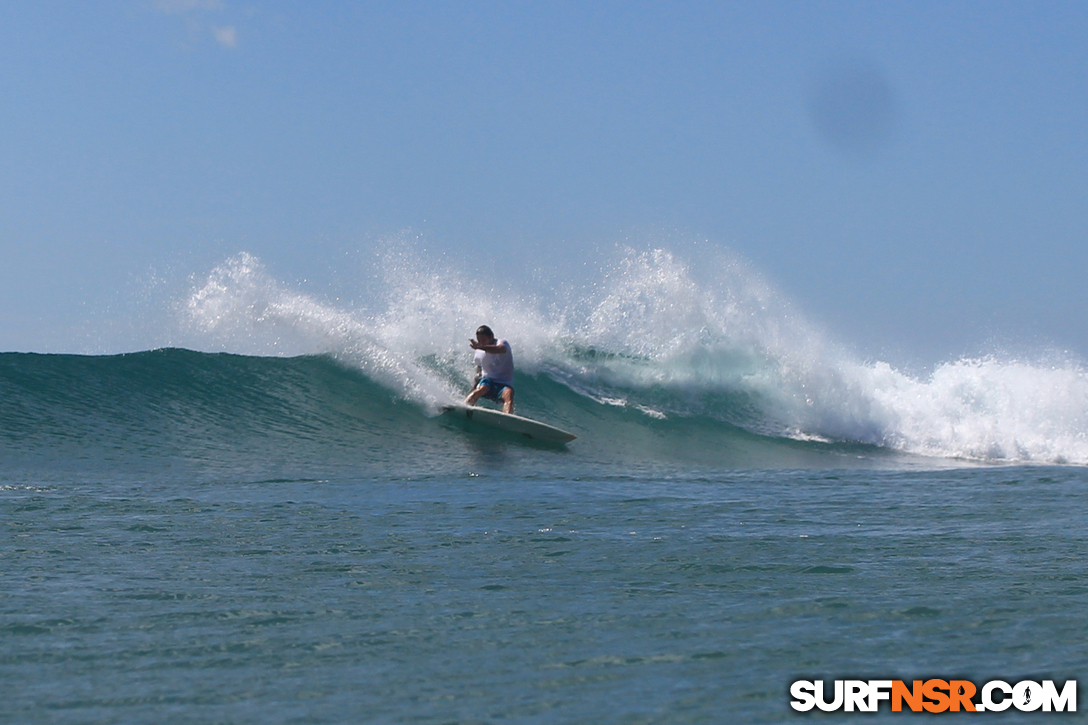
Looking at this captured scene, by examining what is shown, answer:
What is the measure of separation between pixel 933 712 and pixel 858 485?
252 inches

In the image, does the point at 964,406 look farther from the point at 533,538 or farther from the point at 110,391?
the point at 110,391

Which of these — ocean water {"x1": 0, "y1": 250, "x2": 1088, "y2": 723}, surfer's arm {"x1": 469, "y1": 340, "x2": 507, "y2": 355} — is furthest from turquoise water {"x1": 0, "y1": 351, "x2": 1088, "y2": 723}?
surfer's arm {"x1": 469, "y1": 340, "x2": 507, "y2": 355}

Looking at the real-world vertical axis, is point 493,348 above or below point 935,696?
above

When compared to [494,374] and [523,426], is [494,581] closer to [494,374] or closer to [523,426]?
[523,426]

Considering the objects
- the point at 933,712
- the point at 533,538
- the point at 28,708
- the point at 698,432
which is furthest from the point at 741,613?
the point at 698,432

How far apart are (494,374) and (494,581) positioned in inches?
302

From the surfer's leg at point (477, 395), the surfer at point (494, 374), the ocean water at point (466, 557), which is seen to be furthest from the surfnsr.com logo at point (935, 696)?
the surfer's leg at point (477, 395)

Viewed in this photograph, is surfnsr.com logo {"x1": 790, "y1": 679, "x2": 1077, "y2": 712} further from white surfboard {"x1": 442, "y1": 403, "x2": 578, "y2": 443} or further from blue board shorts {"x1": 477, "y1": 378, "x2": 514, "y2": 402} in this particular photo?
blue board shorts {"x1": 477, "y1": 378, "x2": 514, "y2": 402}

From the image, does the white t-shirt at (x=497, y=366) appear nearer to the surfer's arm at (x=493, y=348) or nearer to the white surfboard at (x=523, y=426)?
the surfer's arm at (x=493, y=348)

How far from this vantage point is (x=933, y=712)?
3.60m

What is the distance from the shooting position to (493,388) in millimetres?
13148

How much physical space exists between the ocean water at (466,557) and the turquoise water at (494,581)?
2cm

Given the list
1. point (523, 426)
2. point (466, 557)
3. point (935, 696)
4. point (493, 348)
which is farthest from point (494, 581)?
point (493, 348)

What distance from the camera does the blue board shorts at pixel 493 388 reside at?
1308cm
